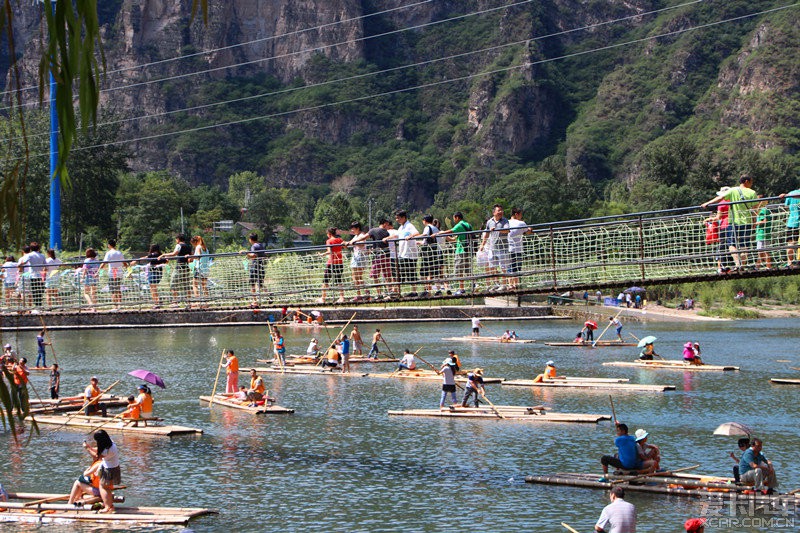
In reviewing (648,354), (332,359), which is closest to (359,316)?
(332,359)

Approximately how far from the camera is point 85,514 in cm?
2112

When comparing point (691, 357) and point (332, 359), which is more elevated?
point (332, 359)

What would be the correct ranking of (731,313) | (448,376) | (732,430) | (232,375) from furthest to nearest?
(731,313)
(232,375)
(448,376)
(732,430)

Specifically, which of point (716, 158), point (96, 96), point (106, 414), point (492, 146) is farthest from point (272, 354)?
point (492, 146)

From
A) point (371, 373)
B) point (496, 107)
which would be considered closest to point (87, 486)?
point (371, 373)

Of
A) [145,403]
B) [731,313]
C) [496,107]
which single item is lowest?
[145,403]

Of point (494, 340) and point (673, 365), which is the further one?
point (494, 340)

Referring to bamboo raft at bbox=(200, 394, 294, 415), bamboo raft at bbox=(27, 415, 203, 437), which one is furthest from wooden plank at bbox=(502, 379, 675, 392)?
bamboo raft at bbox=(27, 415, 203, 437)

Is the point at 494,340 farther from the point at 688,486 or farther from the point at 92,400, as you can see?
the point at 688,486

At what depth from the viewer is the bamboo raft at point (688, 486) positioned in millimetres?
21812

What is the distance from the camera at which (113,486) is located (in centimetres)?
2238

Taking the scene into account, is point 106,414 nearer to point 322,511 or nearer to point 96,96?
point 322,511

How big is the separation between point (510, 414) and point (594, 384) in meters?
9.17

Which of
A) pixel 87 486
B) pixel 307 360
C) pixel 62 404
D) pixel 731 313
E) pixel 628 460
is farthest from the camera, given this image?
pixel 731 313
